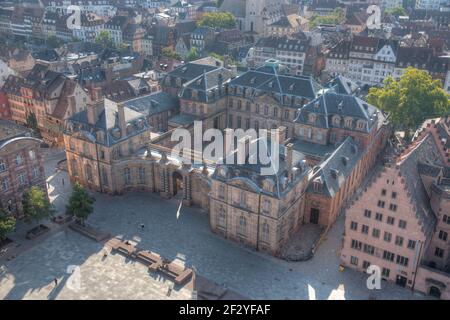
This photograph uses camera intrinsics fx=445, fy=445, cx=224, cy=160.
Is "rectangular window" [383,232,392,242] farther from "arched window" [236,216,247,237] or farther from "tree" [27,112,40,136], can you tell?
"tree" [27,112,40,136]

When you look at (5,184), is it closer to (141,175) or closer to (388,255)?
(141,175)

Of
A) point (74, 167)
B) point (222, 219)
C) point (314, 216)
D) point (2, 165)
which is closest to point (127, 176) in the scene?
point (74, 167)

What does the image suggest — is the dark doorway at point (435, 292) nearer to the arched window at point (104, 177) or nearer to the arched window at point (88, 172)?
the arched window at point (104, 177)

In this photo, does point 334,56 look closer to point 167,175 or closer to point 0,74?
point 167,175

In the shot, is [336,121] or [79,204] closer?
[79,204]

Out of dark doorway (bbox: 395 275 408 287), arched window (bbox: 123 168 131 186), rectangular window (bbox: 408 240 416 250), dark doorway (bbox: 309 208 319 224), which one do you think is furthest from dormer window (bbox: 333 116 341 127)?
arched window (bbox: 123 168 131 186)

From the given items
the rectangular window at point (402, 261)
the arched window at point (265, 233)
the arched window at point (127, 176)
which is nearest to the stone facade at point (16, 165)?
the arched window at point (127, 176)
